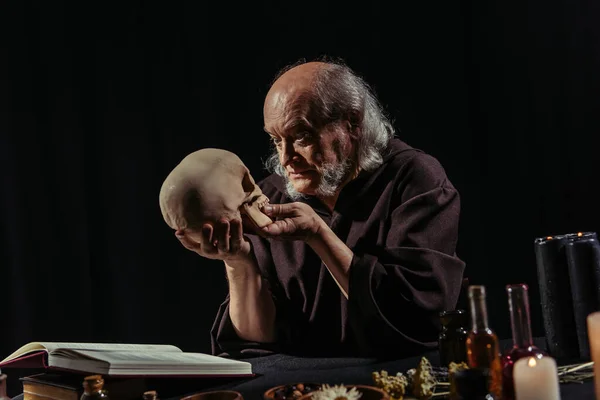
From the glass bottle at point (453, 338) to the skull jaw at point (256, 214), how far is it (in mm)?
607

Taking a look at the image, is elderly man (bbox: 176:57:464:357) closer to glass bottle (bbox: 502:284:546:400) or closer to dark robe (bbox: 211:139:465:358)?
dark robe (bbox: 211:139:465:358)

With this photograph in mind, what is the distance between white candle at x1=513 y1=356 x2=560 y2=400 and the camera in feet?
3.50

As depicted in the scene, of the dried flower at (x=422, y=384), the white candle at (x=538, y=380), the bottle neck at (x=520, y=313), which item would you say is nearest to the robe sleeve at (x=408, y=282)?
the dried flower at (x=422, y=384)

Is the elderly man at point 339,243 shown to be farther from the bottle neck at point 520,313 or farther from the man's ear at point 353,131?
the bottle neck at point 520,313

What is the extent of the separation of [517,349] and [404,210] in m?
1.08

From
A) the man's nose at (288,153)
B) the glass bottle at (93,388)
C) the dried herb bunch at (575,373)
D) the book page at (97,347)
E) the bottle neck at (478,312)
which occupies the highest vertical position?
the man's nose at (288,153)

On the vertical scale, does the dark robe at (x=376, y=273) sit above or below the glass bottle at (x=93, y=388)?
above

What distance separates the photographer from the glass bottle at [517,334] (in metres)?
1.18

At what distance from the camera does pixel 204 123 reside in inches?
142

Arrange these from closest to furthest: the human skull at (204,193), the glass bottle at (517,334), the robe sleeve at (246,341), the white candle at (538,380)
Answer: the white candle at (538,380) < the glass bottle at (517,334) < the human skull at (204,193) < the robe sleeve at (246,341)

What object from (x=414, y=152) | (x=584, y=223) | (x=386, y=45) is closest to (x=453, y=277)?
(x=414, y=152)

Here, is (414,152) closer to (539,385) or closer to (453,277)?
(453,277)

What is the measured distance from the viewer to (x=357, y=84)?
2.56 m

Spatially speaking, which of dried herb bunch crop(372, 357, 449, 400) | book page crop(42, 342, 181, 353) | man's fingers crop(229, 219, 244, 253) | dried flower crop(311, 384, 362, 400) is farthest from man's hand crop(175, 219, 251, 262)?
dried flower crop(311, 384, 362, 400)
